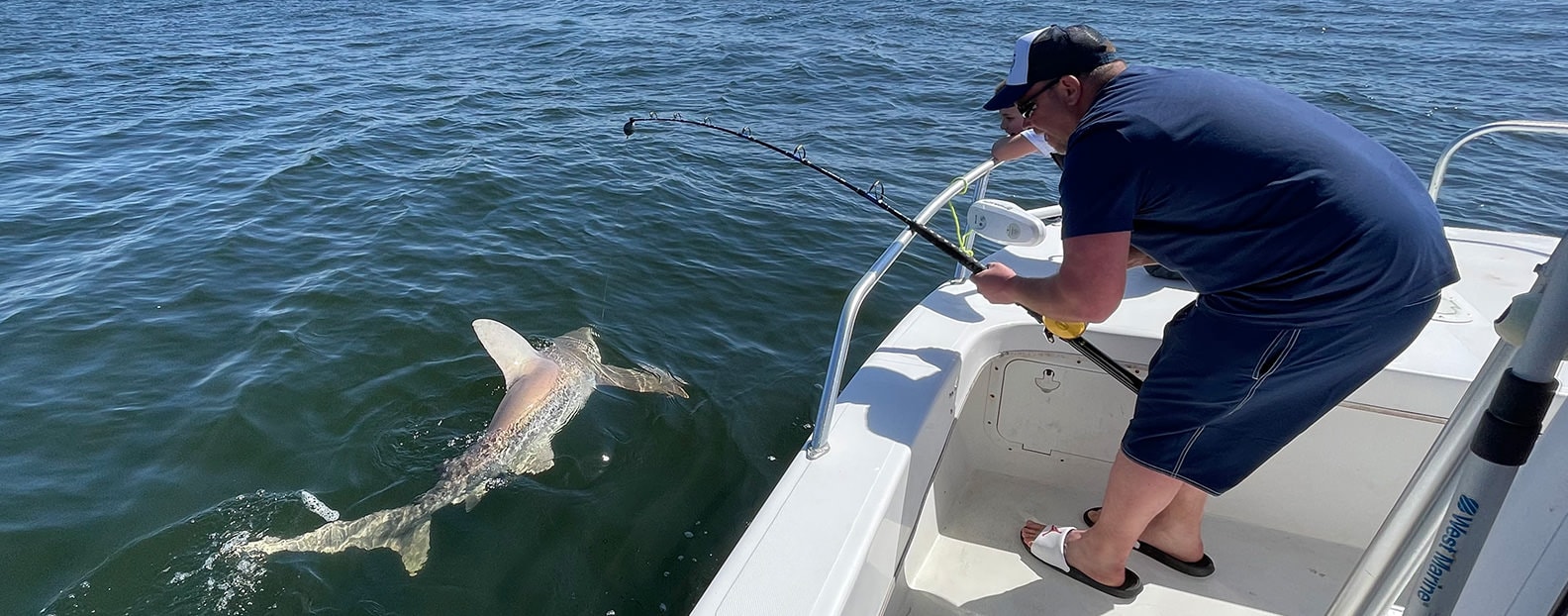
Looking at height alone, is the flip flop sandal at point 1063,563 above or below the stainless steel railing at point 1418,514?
below

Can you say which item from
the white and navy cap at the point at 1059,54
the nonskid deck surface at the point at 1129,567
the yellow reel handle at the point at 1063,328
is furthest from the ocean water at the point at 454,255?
the white and navy cap at the point at 1059,54

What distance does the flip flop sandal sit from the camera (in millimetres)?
3129

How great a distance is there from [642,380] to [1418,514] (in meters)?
4.64

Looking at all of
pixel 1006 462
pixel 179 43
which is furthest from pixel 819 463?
pixel 179 43

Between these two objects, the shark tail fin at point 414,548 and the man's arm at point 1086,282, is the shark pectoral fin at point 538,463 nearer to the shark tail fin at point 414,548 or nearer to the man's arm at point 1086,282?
the shark tail fin at point 414,548

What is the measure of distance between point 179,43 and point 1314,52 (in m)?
21.8

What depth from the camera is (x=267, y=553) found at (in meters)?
4.05

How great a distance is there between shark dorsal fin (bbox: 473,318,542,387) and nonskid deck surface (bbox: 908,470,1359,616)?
10.5ft

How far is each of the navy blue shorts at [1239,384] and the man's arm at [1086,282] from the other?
0.37m

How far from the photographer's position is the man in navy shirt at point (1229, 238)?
81.3 inches

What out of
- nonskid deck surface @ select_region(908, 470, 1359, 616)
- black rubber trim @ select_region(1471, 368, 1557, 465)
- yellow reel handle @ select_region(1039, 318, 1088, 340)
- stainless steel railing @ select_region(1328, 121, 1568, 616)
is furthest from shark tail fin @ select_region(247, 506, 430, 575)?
black rubber trim @ select_region(1471, 368, 1557, 465)

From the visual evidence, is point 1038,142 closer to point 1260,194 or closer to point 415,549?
point 1260,194

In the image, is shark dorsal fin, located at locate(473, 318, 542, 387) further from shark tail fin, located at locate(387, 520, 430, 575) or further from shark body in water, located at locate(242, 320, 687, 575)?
shark tail fin, located at locate(387, 520, 430, 575)

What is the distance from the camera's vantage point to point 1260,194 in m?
2.07
